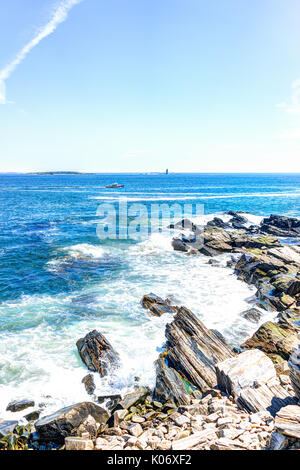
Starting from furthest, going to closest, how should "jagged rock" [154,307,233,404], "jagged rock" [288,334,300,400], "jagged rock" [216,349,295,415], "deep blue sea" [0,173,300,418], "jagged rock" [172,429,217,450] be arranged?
"deep blue sea" [0,173,300,418] → "jagged rock" [154,307,233,404] → "jagged rock" [216,349,295,415] → "jagged rock" [288,334,300,400] → "jagged rock" [172,429,217,450]

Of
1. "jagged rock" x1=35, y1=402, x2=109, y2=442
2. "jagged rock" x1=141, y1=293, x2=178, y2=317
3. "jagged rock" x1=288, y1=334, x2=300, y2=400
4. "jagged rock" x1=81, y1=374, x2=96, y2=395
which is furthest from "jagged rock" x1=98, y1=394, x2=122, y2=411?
"jagged rock" x1=141, y1=293, x2=178, y2=317

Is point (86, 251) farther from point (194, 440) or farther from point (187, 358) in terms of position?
point (194, 440)

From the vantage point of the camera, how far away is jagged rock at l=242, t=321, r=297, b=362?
10.6 m

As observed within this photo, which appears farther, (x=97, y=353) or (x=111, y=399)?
(x=97, y=353)

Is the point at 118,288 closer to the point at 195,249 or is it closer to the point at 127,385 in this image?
the point at 127,385

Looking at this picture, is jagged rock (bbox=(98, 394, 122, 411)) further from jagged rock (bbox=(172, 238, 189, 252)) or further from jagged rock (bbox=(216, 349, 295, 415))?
jagged rock (bbox=(172, 238, 189, 252))

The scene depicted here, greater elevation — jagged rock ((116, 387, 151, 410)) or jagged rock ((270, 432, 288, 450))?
jagged rock ((270, 432, 288, 450))

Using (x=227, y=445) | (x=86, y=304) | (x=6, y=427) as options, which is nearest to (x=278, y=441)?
(x=227, y=445)

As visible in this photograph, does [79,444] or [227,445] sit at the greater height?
[227,445]

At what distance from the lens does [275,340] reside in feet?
36.8

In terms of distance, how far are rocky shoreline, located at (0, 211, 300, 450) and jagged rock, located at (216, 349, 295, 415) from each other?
0.08 feet

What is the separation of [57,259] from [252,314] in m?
17.2

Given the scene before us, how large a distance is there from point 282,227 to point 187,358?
1335 inches

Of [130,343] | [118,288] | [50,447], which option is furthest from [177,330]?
[118,288]
